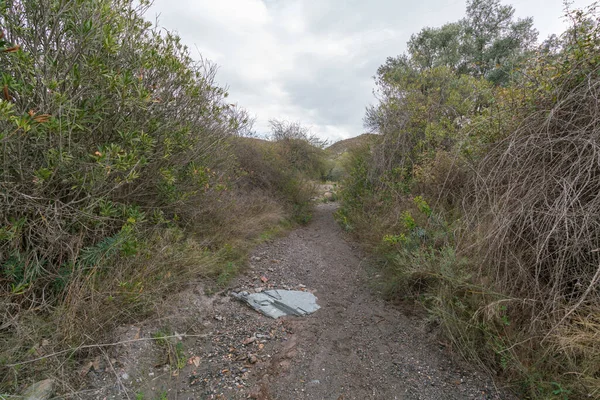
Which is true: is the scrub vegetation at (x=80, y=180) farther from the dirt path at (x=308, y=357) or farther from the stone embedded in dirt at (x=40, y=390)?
the dirt path at (x=308, y=357)

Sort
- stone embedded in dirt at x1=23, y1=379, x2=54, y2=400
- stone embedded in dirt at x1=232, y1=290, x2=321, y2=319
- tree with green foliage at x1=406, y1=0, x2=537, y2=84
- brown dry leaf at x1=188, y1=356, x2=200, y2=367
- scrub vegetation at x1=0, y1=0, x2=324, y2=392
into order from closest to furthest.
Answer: stone embedded in dirt at x1=23, y1=379, x2=54, y2=400 < scrub vegetation at x1=0, y1=0, x2=324, y2=392 < brown dry leaf at x1=188, y1=356, x2=200, y2=367 < stone embedded in dirt at x1=232, y1=290, x2=321, y2=319 < tree with green foliage at x1=406, y1=0, x2=537, y2=84

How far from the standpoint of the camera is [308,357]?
8.34 feet

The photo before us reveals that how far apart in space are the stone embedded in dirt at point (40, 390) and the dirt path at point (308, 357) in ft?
0.92

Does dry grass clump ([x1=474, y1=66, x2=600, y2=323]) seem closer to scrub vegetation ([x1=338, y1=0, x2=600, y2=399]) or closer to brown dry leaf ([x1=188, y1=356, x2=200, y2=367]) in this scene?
scrub vegetation ([x1=338, y1=0, x2=600, y2=399])

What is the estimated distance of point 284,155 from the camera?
11461 millimetres

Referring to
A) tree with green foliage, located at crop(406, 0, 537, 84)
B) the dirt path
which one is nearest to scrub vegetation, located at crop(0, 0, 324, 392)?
the dirt path

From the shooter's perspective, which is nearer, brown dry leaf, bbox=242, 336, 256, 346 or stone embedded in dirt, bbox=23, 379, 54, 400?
stone embedded in dirt, bbox=23, 379, 54, 400

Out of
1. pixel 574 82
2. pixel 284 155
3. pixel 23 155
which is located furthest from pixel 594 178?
pixel 284 155

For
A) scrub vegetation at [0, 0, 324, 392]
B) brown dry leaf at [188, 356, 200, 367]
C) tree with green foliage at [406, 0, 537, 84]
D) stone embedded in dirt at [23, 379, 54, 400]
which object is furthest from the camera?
tree with green foliage at [406, 0, 537, 84]

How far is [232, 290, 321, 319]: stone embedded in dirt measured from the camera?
11.0ft

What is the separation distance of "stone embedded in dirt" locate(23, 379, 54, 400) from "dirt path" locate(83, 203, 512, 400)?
279 mm

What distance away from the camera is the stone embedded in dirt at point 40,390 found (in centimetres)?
173

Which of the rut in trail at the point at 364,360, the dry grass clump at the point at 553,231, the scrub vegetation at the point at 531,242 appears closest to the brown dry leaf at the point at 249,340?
the rut in trail at the point at 364,360

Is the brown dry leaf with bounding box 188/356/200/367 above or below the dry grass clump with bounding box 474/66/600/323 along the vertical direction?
below
